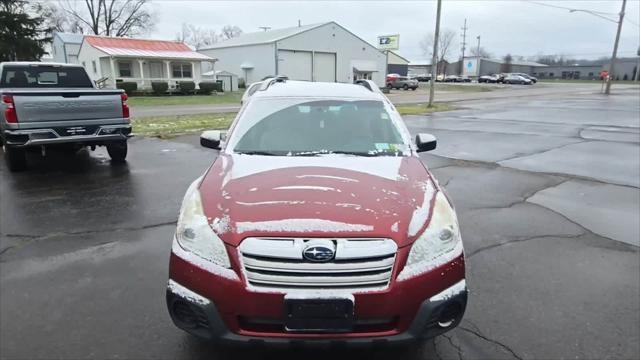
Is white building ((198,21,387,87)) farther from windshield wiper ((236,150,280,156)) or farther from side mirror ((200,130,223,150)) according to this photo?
windshield wiper ((236,150,280,156))

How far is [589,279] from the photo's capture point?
13.0 feet

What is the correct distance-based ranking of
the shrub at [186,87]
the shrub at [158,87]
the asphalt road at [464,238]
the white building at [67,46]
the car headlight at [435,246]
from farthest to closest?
the white building at [67,46] < the shrub at [186,87] < the shrub at [158,87] < the asphalt road at [464,238] < the car headlight at [435,246]

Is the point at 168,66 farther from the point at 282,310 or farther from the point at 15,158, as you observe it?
the point at 282,310

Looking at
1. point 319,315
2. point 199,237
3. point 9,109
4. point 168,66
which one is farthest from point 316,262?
point 168,66

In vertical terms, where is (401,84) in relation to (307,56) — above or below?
below

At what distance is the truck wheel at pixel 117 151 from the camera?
8593 millimetres

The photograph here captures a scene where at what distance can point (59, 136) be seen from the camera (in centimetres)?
729

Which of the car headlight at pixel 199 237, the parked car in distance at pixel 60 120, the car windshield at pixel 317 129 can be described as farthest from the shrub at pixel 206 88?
the car headlight at pixel 199 237

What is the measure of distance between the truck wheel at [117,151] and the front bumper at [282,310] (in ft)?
22.9

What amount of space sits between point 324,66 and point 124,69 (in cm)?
1947

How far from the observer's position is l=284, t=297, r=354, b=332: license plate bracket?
223cm

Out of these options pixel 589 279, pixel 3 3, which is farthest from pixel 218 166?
pixel 3 3

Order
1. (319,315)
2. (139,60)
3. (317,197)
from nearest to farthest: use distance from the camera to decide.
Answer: (319,315), (317,197), (139,60)

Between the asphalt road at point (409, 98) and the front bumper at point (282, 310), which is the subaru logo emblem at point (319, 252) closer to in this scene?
the front bumper at point (282, 310)
